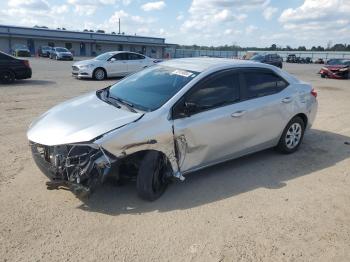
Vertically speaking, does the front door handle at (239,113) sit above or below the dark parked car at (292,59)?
above

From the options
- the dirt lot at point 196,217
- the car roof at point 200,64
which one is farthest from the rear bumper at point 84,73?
the car roof at point 200,64

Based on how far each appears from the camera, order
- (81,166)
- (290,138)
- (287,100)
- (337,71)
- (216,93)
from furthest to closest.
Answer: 1. (337,71)
2. (290,138)
3. (287,100)
4. (216,93)
5. (81,166)

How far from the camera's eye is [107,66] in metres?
18.1

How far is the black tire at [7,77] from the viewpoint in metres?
14.4

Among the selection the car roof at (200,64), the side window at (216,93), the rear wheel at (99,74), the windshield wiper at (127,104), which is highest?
the car roof at (200,64)

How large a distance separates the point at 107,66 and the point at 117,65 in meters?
0.63

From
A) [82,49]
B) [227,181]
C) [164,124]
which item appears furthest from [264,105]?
[82,49]

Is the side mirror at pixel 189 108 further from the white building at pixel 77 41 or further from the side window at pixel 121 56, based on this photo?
the white building at pixel 77 41

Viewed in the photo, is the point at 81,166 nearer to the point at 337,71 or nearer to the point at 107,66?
the point at 107,66

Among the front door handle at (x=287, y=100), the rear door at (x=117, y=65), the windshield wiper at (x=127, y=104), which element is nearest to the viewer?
the windshield wiper at (x=127, y=104)

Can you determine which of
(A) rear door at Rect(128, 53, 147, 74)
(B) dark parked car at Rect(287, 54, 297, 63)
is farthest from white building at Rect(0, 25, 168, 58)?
(A) rear door at Rect(128, 53, 147, 74)

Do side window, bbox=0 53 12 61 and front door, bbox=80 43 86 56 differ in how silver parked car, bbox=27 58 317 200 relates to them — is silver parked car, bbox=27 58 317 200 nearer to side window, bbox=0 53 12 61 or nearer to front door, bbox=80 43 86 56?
side window, bbox=0 53 12 61

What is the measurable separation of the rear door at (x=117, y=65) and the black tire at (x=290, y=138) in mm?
13443

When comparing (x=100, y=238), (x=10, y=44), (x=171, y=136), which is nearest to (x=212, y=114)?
(x=171, y=136)
